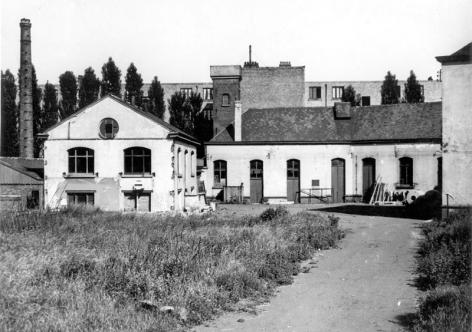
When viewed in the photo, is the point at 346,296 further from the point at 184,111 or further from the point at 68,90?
the point at 68,90

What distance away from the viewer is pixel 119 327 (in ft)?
21.7

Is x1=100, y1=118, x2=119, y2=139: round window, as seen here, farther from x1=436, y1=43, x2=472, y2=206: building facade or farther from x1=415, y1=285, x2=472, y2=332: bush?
x1=415, y1=285, x2=472, y2=332: bush

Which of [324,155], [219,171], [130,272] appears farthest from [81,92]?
[130,272]

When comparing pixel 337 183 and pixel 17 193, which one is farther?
pixel 337 183

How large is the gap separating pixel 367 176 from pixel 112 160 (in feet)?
57.1

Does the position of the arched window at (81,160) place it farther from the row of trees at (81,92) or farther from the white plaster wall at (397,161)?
the row of trees at (81,92)

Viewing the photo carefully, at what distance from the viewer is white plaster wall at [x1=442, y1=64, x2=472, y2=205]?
18.4m

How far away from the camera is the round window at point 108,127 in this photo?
84.3ft

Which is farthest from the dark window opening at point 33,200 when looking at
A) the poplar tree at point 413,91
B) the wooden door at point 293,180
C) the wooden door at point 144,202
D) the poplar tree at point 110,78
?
the poplar tree at point 413,91

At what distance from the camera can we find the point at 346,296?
29.3 ft

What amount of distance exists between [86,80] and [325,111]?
25.0 metres

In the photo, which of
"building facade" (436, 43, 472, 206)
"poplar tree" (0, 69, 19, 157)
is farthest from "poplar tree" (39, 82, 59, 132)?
"building facade" (436, 43, 472, 206)

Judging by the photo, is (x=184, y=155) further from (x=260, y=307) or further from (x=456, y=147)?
(x=260, y=307)

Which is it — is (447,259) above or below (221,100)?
below
